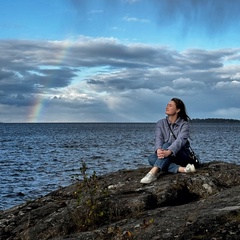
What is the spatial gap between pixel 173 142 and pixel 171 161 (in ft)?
1.60

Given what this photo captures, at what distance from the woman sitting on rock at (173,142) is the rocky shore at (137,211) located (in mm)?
317

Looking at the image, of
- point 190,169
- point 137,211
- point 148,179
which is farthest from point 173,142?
point 137,211

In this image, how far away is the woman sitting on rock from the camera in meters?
9.61

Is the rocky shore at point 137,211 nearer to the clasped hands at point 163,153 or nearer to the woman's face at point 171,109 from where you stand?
the clasped hands at point 163,153

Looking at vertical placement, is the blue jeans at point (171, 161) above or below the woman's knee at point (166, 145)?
below

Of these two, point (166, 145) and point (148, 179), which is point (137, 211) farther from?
point (166, 145)

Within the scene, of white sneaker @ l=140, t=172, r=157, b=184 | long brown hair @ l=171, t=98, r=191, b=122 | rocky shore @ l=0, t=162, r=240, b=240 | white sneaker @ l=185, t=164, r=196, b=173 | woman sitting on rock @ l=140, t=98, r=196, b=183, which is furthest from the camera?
long brown hair @ l=171, t=98, r=191, b=122

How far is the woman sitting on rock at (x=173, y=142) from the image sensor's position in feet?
31.5

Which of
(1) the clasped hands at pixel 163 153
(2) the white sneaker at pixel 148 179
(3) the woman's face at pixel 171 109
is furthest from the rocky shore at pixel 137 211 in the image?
(3) the woman's face at pixel 171 109

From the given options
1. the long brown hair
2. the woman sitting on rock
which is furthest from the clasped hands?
the long brown hair

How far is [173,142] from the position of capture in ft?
32.1

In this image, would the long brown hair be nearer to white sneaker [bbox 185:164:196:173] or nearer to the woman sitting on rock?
the woman sitting on rock

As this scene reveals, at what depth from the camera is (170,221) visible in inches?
235

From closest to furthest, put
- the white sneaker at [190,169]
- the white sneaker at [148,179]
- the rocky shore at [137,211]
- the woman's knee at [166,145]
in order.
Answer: the rocky shore at [137,211] → the white sneaker at [148,179] → the white sneaker at [190,169] → the woman's knee at [166,145]
